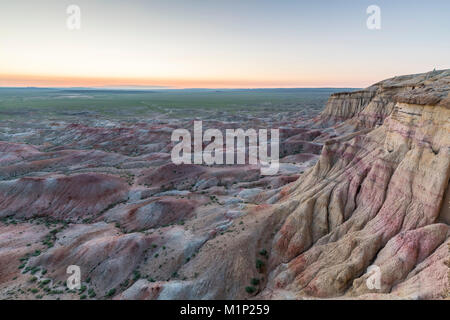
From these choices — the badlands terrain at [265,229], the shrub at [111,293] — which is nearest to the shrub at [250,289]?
the badlands terrain at [265,229]

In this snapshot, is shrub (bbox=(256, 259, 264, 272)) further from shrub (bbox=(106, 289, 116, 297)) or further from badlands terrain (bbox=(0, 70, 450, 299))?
shrub (bbox=(106, 289, 116, 297))

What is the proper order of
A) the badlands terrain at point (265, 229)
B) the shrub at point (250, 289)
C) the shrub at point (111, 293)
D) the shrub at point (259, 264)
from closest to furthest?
the badlands terrain at point (265, 229), the shrub at point (250, 289), the shrub at point (259, 264), the shrub at point (111, 293)

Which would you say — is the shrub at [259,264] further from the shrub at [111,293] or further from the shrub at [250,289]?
the shrub at [111,293]

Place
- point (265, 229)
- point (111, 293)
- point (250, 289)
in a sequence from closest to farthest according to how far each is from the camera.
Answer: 1. point (250, 289)
2. point (111, 293)
3. point (265, 229)

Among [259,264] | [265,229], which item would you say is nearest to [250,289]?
[259,264]

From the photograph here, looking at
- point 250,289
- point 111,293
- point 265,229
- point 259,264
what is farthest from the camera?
point 265,229

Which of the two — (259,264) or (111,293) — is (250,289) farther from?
(111,293)

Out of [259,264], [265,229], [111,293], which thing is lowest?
[111,293]

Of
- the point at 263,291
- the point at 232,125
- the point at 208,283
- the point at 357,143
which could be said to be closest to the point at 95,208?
the point at 208,283

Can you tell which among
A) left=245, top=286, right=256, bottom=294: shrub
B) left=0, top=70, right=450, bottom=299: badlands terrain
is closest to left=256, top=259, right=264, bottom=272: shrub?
left=0, top=70, right=450, bottom=299: badlands terrain

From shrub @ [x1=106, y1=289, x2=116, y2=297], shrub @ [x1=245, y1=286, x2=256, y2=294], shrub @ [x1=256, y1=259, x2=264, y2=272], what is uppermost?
shrub @ [x1=256, y1=259, x2=264, y2=272]

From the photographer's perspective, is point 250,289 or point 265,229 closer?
point 250,289

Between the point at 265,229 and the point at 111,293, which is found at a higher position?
the point at 265,229

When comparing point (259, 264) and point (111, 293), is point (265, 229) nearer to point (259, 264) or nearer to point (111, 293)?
point (259, 264)
